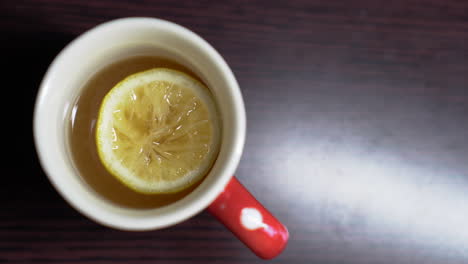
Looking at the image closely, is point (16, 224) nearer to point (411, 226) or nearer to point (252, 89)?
point (252, 89)

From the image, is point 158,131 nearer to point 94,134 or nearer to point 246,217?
point 94,134

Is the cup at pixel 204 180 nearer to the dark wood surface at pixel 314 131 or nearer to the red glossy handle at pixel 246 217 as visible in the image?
the red glossy handle at pixel 246 217

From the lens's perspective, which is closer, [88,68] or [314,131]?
[88,68]

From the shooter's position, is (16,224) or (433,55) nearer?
(16,224)

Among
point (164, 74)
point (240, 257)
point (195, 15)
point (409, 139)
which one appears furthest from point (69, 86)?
point (409, 139)

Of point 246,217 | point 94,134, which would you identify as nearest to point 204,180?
point 246,217

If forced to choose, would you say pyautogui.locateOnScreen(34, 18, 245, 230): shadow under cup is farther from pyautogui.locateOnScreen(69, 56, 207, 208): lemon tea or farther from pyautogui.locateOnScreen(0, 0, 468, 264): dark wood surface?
pyautogui.locateOnScreen(0, 0, 468, 264): dark wood surface

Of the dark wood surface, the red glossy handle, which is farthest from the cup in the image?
the dark wood surface
